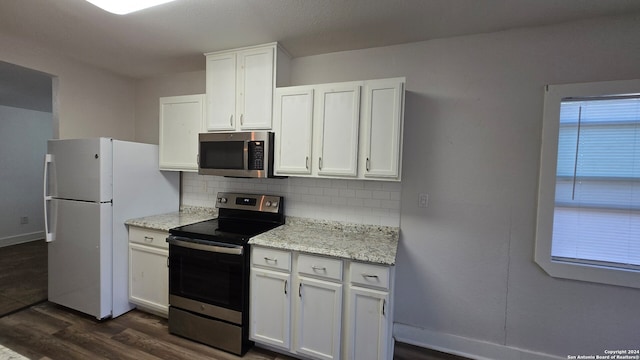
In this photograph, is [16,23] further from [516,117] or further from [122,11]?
[516,117]

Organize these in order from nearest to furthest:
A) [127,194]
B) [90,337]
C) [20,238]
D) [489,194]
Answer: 1. [489,194]
2. [90,337]
3. [127,194]
4. [20,238]

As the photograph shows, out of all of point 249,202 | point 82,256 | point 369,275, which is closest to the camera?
point 369,275

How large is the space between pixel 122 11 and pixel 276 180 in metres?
1.64

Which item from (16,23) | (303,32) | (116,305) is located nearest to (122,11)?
(303,32)

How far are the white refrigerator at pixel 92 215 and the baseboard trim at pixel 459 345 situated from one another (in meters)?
2.58

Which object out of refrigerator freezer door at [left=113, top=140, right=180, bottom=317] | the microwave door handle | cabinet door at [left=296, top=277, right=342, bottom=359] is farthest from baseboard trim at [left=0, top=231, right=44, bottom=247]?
cabinet door at [left=296, top=277, right=342, bottom=359]

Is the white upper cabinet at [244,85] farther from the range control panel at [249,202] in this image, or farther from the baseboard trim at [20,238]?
the baseboard trim at [20,238]

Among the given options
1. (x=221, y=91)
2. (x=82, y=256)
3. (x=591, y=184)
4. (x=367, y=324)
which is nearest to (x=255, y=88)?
(x=221, y=91)

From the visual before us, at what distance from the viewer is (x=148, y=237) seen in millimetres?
2408

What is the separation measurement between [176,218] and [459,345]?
9.09 feet

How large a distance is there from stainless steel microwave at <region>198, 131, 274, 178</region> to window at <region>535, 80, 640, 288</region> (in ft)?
6.85

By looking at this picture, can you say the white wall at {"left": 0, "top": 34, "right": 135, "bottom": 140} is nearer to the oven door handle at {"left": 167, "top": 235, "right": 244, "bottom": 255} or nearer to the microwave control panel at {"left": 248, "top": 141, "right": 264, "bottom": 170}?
the oven door handle at {"left": 167, "top": 235, "right": 244, "bottom": 255}

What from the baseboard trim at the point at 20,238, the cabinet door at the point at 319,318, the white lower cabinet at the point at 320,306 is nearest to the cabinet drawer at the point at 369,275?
the white lower cabinet at the point at 320,306

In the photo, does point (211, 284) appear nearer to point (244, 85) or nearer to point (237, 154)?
point (237, 154)
